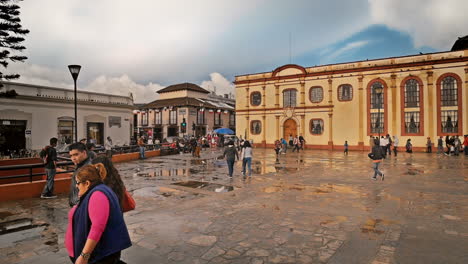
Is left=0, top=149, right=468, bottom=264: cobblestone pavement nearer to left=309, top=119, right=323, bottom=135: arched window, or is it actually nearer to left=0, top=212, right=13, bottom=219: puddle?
left=0, top=212, right=13, bottom=219: puddle

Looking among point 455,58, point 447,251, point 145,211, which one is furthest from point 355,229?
point 455,58

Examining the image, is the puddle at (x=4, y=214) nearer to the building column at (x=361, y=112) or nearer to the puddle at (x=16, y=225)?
the puddle at (x=16, y=225)

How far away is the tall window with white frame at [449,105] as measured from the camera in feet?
79.8

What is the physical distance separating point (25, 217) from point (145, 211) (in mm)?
2453

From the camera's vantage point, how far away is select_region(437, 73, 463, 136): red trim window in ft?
79.3

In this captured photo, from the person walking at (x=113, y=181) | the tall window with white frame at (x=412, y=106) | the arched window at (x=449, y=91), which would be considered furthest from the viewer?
the tall window with white frame at (x=412, y=106)

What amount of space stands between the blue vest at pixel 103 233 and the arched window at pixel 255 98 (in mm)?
32343

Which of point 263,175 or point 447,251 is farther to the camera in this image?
point 263,175

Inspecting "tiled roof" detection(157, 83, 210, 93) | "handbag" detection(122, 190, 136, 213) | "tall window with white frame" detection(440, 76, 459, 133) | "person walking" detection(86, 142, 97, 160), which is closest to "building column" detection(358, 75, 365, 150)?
"tall window with white frame" detection(440, 76, 459, 133)

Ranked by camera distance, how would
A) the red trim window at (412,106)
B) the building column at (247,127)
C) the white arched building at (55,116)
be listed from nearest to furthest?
the white arched building at (55,116) < the red trim window at (412,106) < the building column at (247,127)

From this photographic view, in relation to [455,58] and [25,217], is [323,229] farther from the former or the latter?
[455,58]

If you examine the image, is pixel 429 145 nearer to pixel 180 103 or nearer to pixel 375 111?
pixel 375 111

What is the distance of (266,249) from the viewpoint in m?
4.31

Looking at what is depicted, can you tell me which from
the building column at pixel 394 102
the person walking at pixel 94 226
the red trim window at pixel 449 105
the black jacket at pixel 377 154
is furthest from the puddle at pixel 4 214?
the red trim window at pixel 449 105
